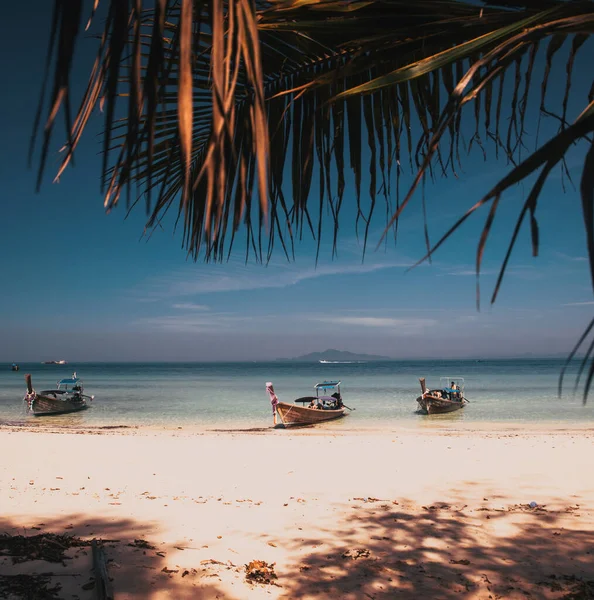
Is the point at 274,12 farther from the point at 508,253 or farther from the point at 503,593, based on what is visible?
the point at 503,593

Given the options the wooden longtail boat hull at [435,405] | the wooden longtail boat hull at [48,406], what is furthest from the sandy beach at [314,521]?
the wooden longtail boat hull at [48,406]

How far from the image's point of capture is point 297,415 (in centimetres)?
2125

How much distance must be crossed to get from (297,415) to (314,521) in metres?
15.4

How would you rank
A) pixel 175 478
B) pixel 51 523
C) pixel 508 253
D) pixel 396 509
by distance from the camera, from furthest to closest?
pixel 175 478, pixel 396 509, pixel 51 523, pixel 508 253

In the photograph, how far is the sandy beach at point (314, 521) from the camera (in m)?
4.11

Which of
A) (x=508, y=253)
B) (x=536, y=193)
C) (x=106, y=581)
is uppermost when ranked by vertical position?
(x=536, y=193)

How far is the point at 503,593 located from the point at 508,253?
4096 millimetres

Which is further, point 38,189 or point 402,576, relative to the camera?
point 402,576

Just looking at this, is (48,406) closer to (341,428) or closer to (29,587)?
(341,428)

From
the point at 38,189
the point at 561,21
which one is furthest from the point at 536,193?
the point at 38,189

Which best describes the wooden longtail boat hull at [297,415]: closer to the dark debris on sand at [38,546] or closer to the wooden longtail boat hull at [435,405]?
the wooden longtail boat hull at [435,405]

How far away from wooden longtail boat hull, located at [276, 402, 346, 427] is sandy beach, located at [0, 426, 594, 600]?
356 inches

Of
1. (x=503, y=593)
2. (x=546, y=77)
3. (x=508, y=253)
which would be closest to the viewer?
(x=508, y=253)

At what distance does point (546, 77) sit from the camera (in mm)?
1767
